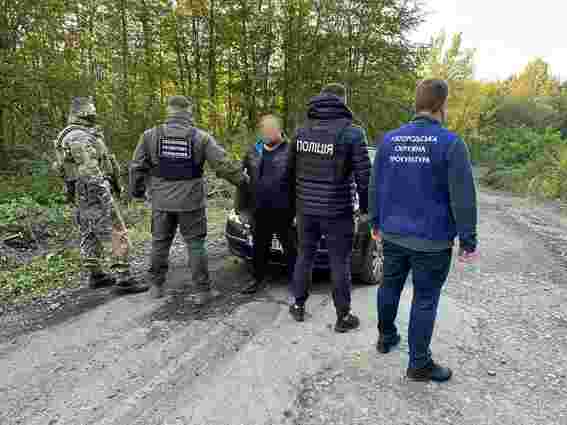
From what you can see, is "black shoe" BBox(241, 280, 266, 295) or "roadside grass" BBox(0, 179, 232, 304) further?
"roadside grass" BBox(0, 179, 232, 304)

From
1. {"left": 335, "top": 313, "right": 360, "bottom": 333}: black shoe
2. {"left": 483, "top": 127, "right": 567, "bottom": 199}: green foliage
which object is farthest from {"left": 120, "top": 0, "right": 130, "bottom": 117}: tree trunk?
Result: {"left": 483, "top": 127, "right": 567, "bottom": 199}: green foliage

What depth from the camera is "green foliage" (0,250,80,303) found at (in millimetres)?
4473

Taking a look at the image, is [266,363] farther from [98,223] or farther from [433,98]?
[98,223]

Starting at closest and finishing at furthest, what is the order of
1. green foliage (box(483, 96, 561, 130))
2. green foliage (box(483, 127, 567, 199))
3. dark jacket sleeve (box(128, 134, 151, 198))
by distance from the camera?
dark jacket sleeve (box(128, 134, 151, 198))
green foliage (box(483, 127, 567, 199))
green foliage (box(483, 96, 561, 130))

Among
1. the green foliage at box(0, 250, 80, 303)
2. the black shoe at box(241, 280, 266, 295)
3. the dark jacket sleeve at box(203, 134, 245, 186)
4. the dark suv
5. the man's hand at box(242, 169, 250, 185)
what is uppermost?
the dark jacket sleeve at box(203, 134, 245, 186)

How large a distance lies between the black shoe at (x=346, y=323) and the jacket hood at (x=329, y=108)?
5.57 ft

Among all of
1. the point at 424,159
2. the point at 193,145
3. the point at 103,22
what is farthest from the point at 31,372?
the point at 103,22

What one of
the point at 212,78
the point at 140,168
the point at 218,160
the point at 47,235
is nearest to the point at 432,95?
the point at 218,160

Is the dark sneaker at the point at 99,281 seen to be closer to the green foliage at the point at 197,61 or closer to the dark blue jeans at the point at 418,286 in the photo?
the dark blue jeans at the point at 418,286

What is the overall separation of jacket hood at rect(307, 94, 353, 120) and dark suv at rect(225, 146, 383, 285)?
1.06 metres

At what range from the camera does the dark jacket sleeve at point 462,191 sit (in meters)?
2.52

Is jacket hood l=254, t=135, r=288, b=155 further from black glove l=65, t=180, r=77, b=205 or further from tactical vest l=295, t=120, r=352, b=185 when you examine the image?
black glove l=65, t=180, r=77, b=205

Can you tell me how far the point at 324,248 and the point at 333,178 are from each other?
3.81ft

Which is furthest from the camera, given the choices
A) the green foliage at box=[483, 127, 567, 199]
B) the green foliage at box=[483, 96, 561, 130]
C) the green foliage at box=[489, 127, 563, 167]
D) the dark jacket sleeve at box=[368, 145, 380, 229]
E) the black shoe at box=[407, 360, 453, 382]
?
the green foliage at box=[483, 96, 561, 130]
